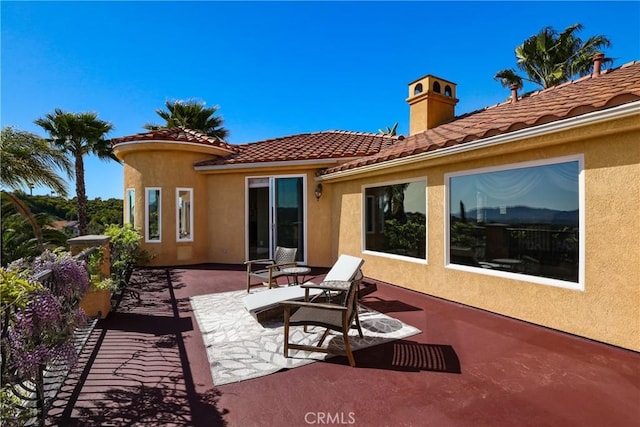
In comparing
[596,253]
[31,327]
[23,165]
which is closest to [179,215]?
Answer: [23,165]

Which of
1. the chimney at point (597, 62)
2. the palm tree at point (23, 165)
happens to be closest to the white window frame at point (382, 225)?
the chimney at point (597, 62)

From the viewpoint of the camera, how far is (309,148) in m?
12.3

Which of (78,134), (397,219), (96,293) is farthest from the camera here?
(78,134)

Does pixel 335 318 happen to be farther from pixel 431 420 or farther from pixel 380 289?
pixel 380 289

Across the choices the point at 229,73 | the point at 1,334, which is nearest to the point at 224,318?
the point at 1,334

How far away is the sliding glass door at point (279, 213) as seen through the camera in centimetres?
1126

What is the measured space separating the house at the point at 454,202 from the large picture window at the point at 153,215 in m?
0.04

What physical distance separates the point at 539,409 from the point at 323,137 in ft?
43.3

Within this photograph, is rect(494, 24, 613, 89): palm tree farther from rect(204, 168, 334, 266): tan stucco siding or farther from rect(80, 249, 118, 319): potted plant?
rect(80, 249, 118, 319): potted plant

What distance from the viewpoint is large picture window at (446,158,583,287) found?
4938mm

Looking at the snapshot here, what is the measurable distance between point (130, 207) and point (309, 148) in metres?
7.20

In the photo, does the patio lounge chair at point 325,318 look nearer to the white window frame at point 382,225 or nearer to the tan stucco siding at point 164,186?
the white window frame at point 382,225

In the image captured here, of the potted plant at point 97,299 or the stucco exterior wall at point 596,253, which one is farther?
the potted plant at point 97,299

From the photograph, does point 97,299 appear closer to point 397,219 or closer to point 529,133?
point 397,219
